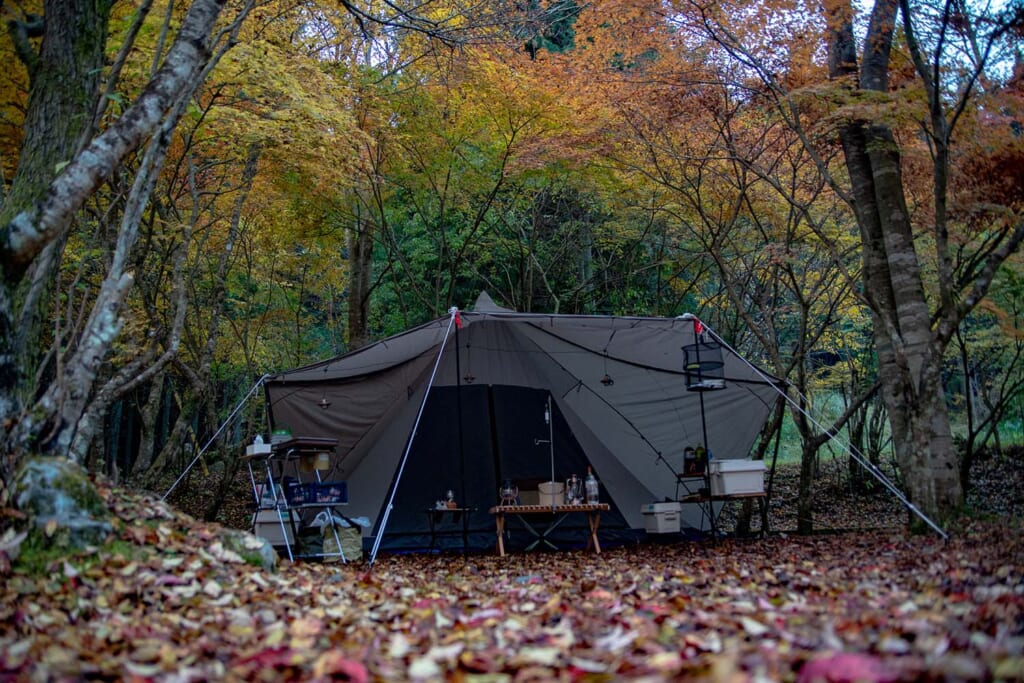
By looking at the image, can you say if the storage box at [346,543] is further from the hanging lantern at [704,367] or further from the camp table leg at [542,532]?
the hanging lantern at [704,367]

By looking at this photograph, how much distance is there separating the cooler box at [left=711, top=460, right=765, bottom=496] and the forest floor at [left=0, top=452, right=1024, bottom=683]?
1271mm

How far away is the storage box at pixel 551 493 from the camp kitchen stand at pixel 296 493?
5.15 ft

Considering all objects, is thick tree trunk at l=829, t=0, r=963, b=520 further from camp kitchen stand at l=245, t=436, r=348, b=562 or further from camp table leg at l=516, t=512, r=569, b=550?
camp kitchen stand at l=245, t=436, r=348, b=562

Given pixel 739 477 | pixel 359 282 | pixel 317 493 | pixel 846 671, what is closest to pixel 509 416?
pixel 739 477

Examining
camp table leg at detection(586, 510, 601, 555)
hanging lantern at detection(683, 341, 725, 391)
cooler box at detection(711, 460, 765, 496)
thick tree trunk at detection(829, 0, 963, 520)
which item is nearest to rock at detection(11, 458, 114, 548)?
camp table leg at detection(586, 510, 601, 555)

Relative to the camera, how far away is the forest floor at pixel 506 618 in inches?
67.4

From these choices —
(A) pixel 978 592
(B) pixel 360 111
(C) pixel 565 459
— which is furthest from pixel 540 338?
(A) pixel 978 592

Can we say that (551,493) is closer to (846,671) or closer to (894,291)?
(894,291)

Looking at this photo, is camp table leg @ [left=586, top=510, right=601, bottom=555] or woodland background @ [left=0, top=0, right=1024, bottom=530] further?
camp table leg @ [left=586, top=510, right=601, bottom=555]

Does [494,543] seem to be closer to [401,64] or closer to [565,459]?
[565,459]

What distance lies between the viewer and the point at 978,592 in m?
2.58

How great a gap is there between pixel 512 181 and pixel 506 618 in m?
7.80

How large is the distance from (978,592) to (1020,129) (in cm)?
499

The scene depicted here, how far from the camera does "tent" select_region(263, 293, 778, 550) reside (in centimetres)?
660
